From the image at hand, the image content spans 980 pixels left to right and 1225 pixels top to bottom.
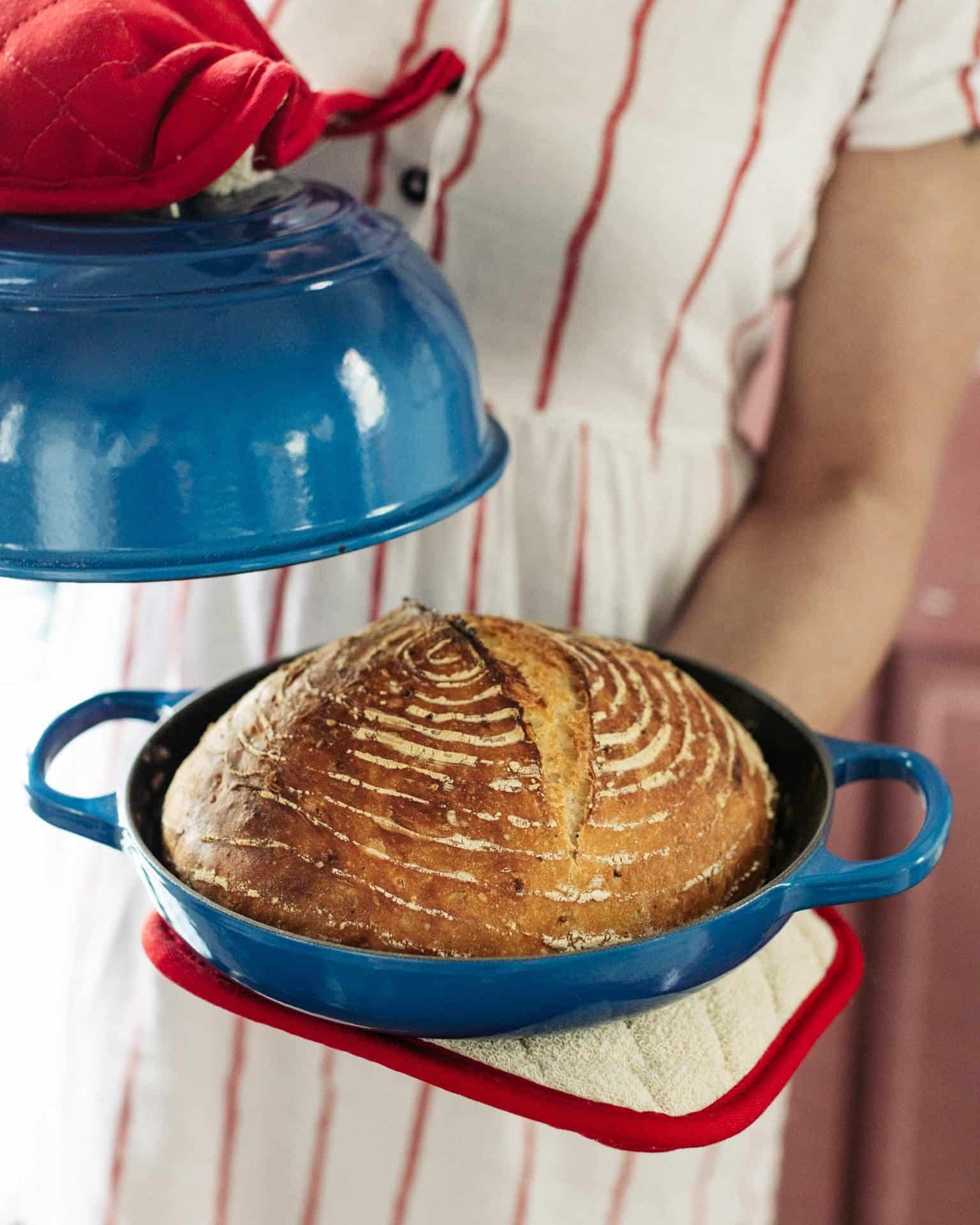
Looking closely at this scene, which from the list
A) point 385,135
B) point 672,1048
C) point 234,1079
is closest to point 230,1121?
point 234,1079

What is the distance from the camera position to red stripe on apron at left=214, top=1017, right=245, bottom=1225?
0.99 meters

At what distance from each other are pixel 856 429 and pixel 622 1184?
2.17ft

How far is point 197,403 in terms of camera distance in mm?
439

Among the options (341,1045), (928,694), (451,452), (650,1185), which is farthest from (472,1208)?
(928,694)

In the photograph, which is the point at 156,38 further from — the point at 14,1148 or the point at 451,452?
the point at 14,1148

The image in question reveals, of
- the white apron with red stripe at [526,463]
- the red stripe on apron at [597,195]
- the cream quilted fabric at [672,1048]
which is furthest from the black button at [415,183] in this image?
the cream quilted fabric at [672,1048]

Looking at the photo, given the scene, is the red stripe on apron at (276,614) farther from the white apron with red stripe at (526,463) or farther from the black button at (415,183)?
the black button at (415,183)

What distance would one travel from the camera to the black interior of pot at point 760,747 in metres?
0.64

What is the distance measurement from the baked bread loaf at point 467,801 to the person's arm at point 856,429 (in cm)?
32

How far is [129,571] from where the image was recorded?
443 mm

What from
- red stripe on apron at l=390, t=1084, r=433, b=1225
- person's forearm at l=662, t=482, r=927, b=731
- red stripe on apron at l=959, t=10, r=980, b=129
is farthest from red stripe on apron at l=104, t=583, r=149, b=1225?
red stripe on apron at l=959, t=10, r=980, b=129

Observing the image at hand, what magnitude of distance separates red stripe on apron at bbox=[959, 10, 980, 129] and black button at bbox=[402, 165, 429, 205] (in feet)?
1.32

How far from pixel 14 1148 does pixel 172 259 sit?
125 centimetres

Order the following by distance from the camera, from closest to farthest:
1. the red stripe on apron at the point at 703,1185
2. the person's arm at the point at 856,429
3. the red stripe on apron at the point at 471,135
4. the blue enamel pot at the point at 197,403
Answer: the blue enamel pot at the point at 197,403
the red stripe on apron at the point at 471,135
the person's arm at the point at 856,429
the red stripe on apron at the point at 703,1185
